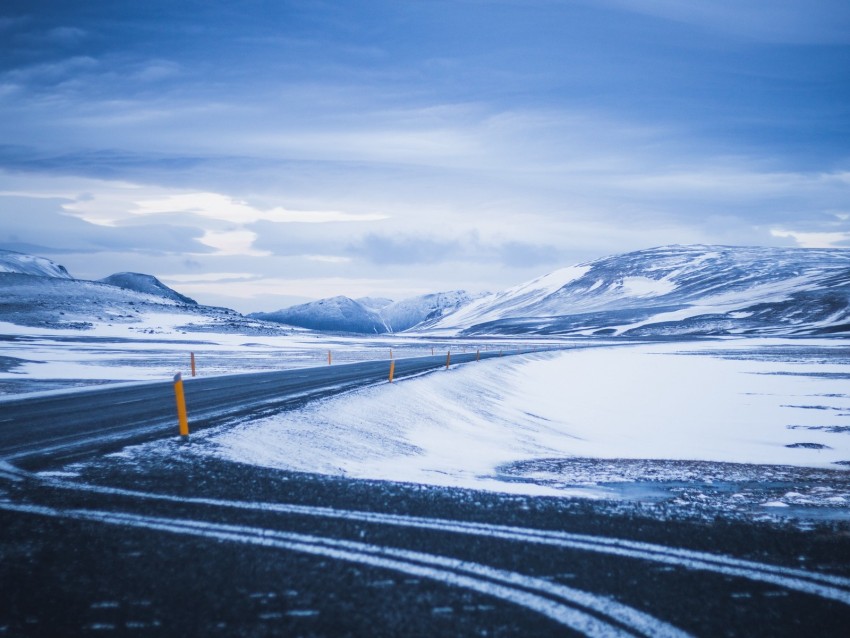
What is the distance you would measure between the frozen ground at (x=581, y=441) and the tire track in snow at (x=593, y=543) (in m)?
2.08

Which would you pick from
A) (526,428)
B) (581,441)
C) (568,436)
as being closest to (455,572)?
(581,441)

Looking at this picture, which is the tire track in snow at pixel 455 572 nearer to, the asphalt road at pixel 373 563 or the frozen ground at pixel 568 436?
the asphalt road at pixel 373 563

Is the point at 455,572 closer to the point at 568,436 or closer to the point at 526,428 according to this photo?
the point at 568,436

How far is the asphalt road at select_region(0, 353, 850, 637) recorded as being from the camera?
434 centimetres

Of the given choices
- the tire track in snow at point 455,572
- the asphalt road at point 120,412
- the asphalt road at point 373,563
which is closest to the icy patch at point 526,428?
the asphalt road at point 120,412

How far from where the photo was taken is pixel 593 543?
598 centimetres

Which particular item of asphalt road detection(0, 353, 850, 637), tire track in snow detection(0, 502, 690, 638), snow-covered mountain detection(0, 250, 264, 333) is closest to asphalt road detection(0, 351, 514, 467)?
asphalt road detection(0, 353, 850, 637)

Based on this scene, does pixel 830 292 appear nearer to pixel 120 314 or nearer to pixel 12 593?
pixel 120 314

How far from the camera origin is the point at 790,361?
5375cm

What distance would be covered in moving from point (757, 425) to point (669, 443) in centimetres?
608

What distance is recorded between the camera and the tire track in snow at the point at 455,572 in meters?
4.35

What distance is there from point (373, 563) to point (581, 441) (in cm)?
1366

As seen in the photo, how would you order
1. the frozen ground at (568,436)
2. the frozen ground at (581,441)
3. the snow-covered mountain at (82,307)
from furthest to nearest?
the snow-covered mountain at (82,307) → the frozen ground at (568,436) → the frozen ground at (581,441)

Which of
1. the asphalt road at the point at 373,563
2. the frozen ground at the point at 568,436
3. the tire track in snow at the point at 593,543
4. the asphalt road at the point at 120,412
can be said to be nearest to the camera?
the asphalt road at the point at 373,563
